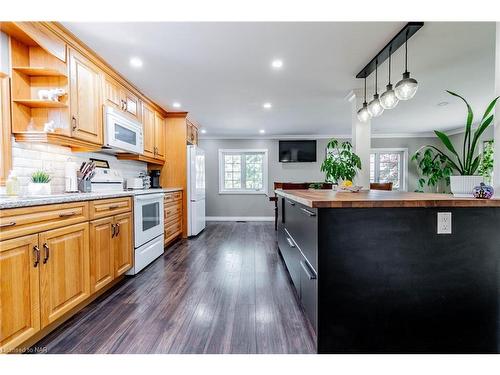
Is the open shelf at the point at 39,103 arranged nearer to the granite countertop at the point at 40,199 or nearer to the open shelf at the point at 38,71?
the open shelf at the point at 38,71

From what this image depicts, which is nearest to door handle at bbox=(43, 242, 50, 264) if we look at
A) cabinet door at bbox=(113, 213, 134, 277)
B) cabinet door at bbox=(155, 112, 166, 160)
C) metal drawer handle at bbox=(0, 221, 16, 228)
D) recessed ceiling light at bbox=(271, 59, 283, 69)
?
metal drawer handle at bbox=(0, 221, 16, 228)

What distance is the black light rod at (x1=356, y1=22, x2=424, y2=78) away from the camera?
198 cm

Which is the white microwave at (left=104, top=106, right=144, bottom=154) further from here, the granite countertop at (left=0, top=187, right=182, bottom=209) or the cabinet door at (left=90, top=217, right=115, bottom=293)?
the cabinet door at (left=90, top=217, right=115, bottom=293)

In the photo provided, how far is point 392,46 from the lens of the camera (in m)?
2.25

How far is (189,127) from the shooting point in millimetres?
4922

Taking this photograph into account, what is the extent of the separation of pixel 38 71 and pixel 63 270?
5.23ft

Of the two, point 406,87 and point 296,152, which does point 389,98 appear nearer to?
point 406,87

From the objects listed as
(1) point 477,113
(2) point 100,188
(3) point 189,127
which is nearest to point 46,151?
(2) point 100,188

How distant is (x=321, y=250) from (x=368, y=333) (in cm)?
51

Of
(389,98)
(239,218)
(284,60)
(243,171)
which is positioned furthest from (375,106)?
(239,218)

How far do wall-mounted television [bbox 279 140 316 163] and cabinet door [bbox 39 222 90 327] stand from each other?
5.31 m

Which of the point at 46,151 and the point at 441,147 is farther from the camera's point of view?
the point at 441,147

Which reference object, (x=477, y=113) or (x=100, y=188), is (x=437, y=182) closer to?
(x=477, y=113)

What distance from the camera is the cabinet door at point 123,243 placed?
7.79 feet
